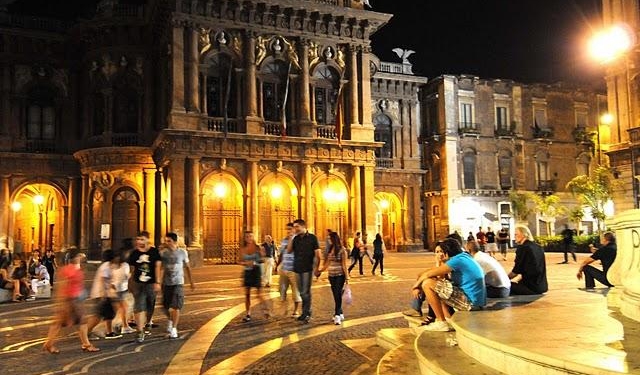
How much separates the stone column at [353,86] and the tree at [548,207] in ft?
58.2

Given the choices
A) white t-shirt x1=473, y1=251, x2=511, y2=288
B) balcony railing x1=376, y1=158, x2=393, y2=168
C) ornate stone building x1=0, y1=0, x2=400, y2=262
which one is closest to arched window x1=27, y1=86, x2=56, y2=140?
ornate stone building x1=0, y1=0, x2=400, y2=262

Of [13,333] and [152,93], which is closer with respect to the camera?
[13,333]

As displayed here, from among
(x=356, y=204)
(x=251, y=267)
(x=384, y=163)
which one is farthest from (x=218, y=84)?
(x=251, y=267)

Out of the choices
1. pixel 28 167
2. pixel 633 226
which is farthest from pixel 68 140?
pixel 633 226

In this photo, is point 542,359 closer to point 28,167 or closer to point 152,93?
point 152,93

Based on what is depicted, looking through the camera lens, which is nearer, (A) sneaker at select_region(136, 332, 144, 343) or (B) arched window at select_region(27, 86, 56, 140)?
(A) sneaker at select_region(136, 332, 144, 343)

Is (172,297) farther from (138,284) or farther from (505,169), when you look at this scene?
(505,169)

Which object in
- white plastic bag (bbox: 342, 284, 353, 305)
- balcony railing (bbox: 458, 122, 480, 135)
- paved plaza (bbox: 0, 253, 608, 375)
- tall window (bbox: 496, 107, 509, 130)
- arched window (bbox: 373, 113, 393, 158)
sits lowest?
paved plaza (bbox: 0, 253, 608, 375)

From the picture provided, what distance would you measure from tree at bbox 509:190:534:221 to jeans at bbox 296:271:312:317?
33.7 metres

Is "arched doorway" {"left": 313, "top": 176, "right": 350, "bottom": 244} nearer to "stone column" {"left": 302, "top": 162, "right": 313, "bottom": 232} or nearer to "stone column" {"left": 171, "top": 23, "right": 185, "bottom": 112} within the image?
"stone column" {"left": 302, "top": 162, "right": 313, "bottom": 232}

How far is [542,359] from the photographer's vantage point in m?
4.56

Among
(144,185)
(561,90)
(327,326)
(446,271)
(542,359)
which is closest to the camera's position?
(542,359)

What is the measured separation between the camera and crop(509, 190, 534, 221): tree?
41812mm

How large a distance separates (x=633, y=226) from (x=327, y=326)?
5.64 meters
